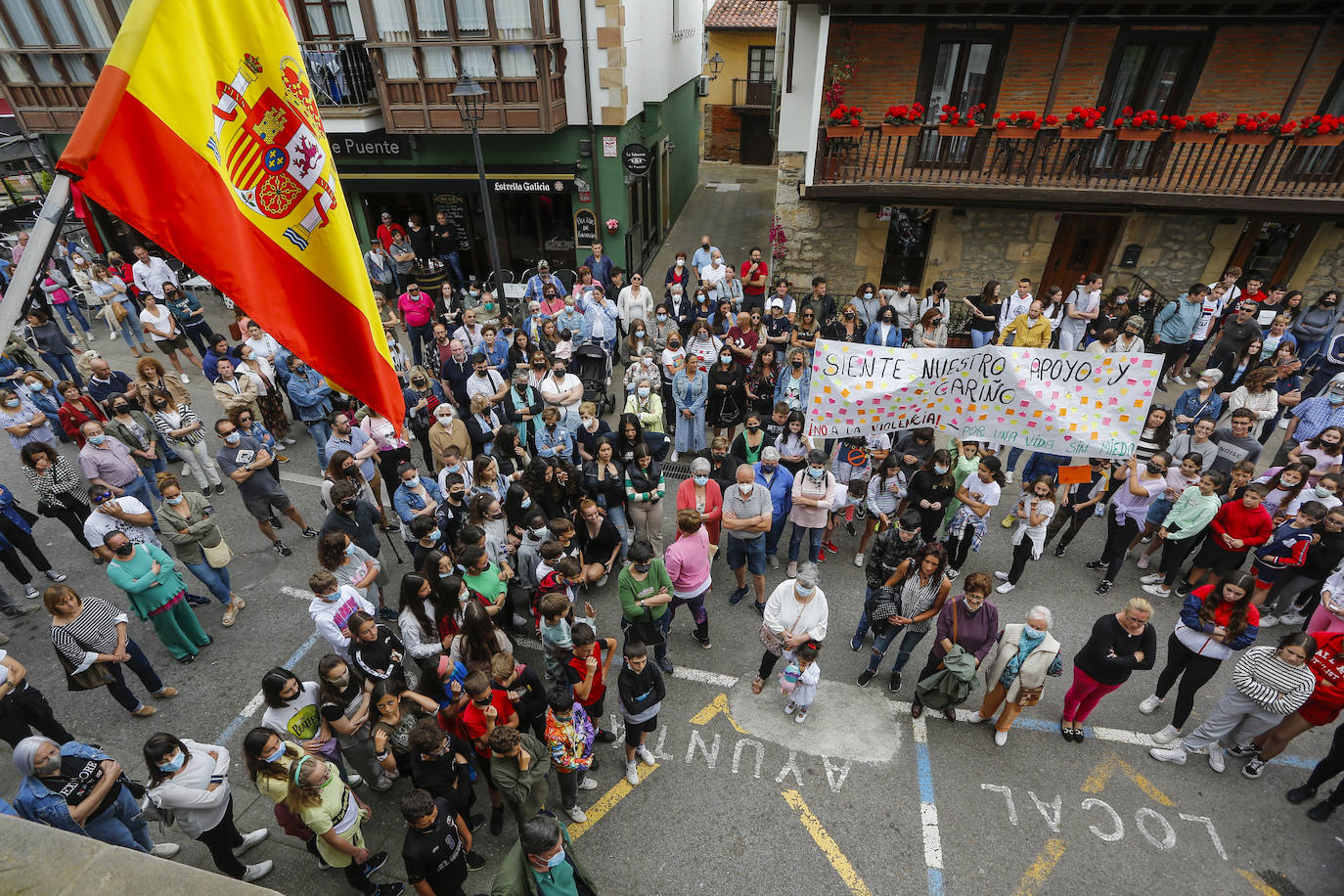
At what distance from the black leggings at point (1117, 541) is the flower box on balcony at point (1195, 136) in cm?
945

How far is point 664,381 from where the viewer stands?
35.2 ft

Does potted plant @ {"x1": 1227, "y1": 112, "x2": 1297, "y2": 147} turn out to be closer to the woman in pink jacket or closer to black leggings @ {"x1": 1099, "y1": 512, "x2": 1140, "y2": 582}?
black leggings @ {"x1": 1099, "y1": 512, "x2": 1140, "y2": 582}

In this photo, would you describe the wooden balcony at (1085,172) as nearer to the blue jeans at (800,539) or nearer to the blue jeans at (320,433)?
the blue jeans at (800,539)

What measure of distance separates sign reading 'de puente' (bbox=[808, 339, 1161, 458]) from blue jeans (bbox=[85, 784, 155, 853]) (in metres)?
7.04

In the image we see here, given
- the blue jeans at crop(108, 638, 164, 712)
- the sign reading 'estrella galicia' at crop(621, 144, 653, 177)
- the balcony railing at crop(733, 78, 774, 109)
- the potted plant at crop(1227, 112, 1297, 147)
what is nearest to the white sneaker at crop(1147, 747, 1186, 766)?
the blue jeans at crop(108, 638, 164, 712)

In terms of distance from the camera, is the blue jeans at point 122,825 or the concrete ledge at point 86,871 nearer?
the concrete ledge at point 86,871

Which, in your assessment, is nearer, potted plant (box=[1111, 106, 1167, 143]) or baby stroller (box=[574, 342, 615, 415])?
baby stroller (box=[574, 342, 615, 415])

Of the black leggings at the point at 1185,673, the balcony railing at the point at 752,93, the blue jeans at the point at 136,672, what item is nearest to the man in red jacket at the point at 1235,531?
the black leggings at the point at 1185,673

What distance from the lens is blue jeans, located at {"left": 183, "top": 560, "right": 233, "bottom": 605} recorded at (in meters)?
7.29

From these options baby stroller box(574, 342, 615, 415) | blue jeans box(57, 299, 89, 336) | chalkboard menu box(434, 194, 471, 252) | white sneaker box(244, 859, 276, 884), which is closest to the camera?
white sneaker box(244, 859, 276, 884)

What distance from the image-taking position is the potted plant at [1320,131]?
1216cm

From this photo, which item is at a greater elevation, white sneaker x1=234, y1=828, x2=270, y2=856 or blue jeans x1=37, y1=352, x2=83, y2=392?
blue jeans x1=37, y1=352, x2=83, y2=392

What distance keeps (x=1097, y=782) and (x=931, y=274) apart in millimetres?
12003

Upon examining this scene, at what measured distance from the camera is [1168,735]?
20.5 feet
